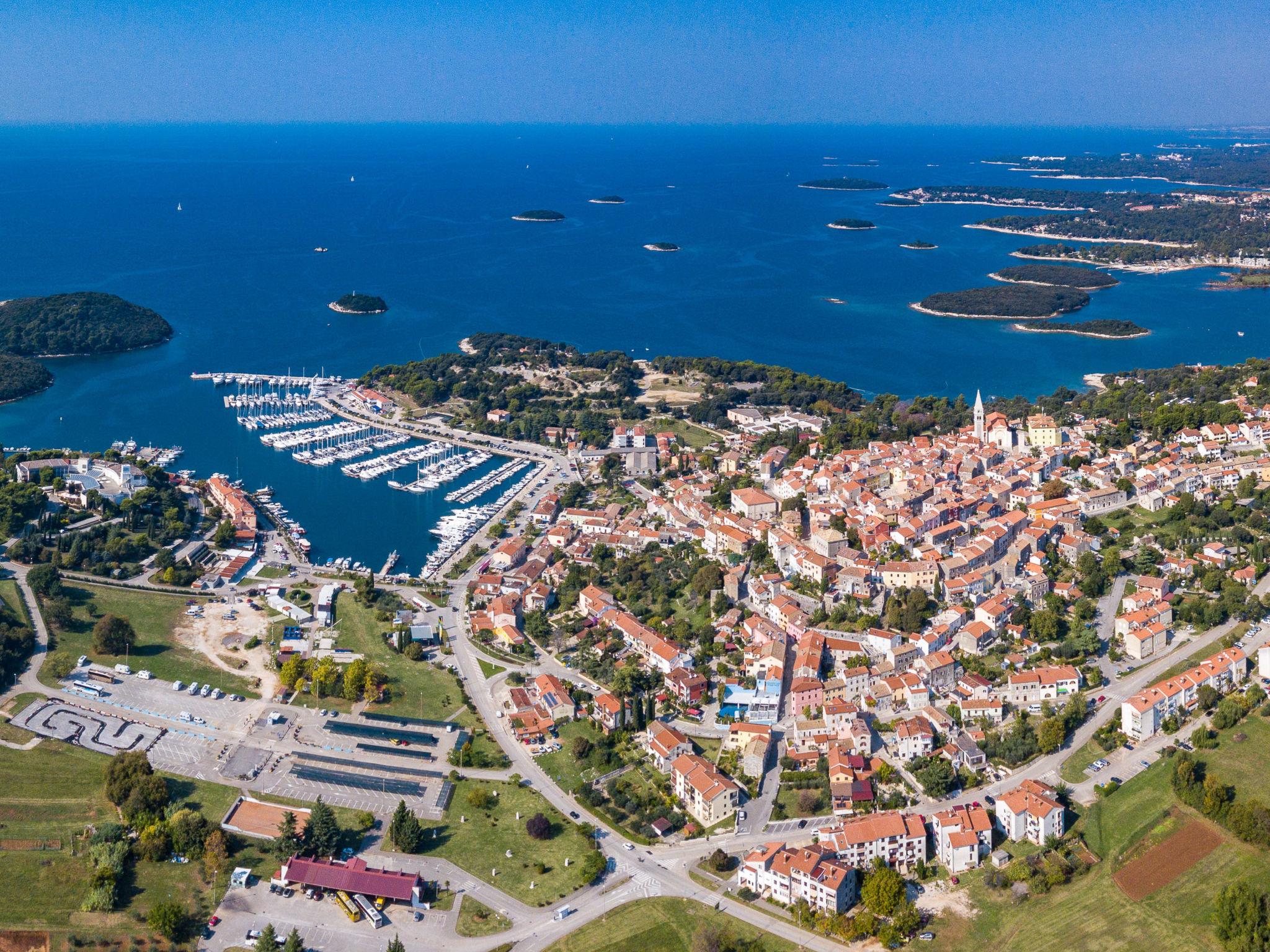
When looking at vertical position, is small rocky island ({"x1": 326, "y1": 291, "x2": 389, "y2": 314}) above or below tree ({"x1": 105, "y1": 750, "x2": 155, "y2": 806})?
above

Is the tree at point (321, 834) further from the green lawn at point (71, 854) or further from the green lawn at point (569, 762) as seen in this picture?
the green lawn at point (569, 762)

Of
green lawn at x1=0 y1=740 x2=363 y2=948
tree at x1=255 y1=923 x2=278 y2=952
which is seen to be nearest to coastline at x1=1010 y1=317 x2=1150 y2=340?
green lawn at x1=0 y1=740 x2=363 y2=948

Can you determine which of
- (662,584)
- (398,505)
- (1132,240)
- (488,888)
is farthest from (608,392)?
(1132,240)

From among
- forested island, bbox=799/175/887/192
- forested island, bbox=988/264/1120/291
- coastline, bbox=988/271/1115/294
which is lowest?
coastline, bbox=988/271/1115/294

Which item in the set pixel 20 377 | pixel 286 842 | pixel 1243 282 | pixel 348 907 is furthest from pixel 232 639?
pixel 1243 282

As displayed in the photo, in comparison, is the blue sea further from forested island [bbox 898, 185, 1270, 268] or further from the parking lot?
the parking lot

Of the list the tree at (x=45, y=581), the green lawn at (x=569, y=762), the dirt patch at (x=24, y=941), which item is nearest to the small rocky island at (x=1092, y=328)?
the green lawn at (x=569, y=762)
